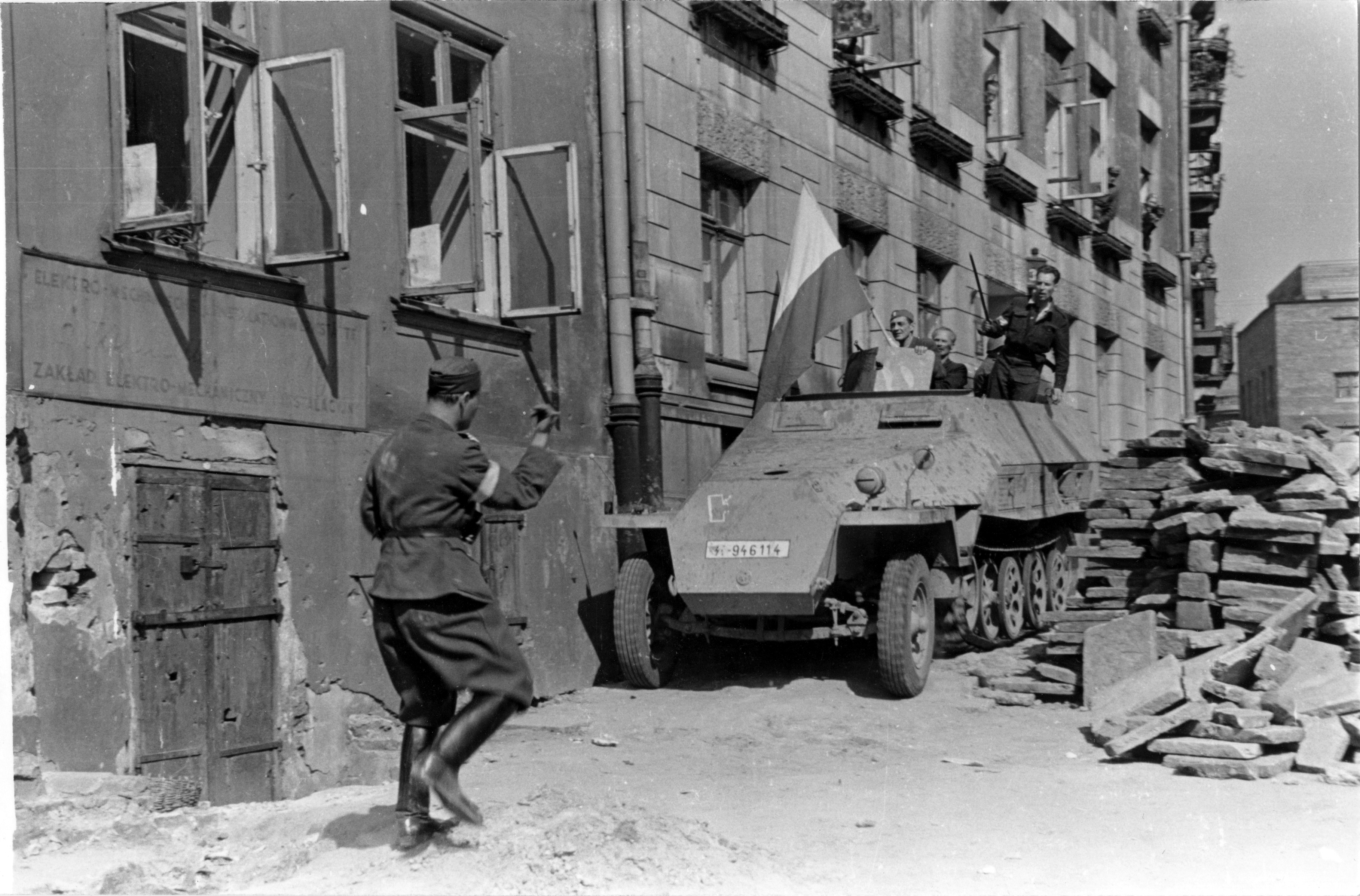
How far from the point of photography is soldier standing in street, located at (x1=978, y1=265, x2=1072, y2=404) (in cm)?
1408

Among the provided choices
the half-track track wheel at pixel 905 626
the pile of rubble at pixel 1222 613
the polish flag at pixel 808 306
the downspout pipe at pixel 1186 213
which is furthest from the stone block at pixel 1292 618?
the downspout pipe at pixel 1186 213

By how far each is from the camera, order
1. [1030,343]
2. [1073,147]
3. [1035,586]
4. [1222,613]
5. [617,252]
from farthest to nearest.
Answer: [1073,147] → [1030,343] → [1035,586] → [617,252] → [1222,613]

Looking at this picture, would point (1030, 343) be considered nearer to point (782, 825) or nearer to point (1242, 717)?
point (1242, 717)

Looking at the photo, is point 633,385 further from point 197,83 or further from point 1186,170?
point 1186,170

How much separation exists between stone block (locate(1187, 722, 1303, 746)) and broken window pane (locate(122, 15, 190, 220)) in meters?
5.65

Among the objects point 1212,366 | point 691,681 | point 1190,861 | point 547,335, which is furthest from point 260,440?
point 1212,366

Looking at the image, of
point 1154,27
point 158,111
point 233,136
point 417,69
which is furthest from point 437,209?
point 1154,27

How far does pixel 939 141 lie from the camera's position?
1852 centimetres

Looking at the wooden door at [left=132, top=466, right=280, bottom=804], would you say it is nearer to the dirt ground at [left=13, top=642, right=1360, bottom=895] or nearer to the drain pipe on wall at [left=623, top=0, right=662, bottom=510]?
the dirt ground at [left=13, top=642, right=1360, bottom=895]

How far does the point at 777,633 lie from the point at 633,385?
2384 millimetres

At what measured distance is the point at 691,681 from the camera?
11.6 metres

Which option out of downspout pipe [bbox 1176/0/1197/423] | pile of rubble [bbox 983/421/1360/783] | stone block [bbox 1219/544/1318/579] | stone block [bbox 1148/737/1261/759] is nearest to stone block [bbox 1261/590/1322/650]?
pile of rubble [bbox 983/421/1360/783]

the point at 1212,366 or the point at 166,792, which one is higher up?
the point at 1212,366

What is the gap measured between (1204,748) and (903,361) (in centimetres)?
585
